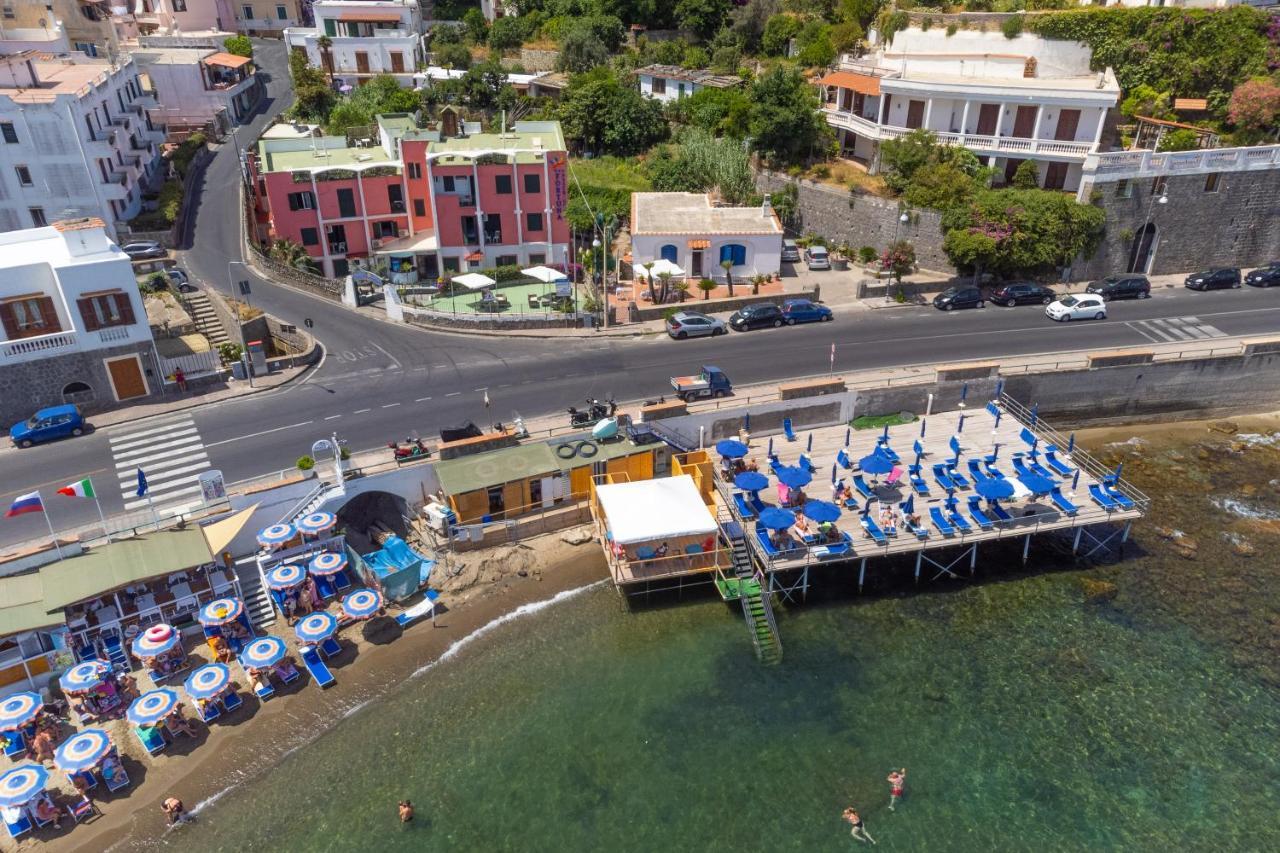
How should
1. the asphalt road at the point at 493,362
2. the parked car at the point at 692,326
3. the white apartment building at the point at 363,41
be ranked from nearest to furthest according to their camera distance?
1. the asphalt road at the point at 493,362
2. the parked car at the point at 692,326
3. the white apartment building at the point at 363,41

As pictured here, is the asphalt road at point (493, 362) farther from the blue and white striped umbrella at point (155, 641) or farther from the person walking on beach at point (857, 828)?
the person walking on beach at point (857, 828)

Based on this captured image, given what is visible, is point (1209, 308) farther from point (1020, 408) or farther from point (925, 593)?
point (925, 593)

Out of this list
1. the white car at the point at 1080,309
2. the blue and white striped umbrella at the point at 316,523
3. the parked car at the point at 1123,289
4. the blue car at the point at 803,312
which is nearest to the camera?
the blue and white striped umbrella at the point at 316,523

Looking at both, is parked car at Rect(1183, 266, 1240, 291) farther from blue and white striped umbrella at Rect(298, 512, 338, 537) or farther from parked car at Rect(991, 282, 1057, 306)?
blue and white striped umbrella at Rect(298, 512, 338, 537)

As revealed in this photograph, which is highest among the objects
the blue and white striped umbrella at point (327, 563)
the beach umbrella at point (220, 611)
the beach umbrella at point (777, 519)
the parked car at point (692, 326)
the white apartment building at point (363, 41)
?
the white apartment building at point (363, 41)

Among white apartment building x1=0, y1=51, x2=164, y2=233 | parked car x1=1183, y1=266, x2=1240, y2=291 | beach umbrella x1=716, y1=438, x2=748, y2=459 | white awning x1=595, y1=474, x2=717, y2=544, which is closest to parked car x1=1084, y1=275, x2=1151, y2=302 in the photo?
parked car x1=1183, y1=266, x2=1240, y2=291

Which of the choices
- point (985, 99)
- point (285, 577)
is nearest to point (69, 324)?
point (285, 577)

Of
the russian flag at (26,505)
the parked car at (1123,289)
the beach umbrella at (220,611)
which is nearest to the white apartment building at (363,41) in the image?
the parked car at (1123,289)
